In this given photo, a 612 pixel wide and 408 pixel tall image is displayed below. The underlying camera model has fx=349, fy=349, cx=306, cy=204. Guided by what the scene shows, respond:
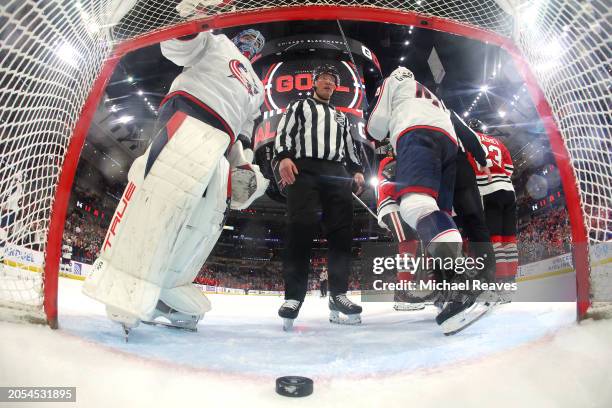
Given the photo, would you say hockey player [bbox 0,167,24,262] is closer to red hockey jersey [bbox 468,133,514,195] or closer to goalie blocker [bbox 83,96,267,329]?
goalie blocker [bbox 83,96,267,329]

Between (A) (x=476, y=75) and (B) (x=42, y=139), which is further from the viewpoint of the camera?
(A) (x=476, y=75)

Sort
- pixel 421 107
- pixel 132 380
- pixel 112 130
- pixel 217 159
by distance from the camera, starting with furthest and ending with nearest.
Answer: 1. pixel 112 130
2. pixel 421 107
3. pixel 217 159
4. pixel 132 380

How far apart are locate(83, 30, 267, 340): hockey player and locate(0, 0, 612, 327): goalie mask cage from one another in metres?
0.16

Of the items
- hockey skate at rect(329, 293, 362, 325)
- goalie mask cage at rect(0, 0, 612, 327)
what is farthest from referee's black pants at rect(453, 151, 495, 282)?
hockey skate at rect(329, 293, 362, 325)

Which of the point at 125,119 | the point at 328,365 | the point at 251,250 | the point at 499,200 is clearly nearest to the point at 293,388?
the point at 328,365

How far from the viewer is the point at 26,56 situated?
0.89m

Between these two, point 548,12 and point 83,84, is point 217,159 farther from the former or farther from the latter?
point 548,12

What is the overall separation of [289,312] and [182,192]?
583 millimetres

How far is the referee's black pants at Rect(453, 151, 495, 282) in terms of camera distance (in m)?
1.43

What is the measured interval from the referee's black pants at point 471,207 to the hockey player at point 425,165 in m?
0.29

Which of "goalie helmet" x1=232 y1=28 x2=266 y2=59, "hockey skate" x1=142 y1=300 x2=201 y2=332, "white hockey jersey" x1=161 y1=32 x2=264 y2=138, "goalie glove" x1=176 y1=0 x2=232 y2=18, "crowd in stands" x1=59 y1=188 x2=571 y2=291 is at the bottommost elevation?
"crowd in stands" x1=59 y1=188 x2=571 y2=291

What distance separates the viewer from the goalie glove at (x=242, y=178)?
1220 millimetres

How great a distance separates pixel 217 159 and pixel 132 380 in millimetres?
509

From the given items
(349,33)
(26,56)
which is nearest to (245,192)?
(26,56)
